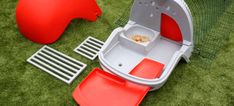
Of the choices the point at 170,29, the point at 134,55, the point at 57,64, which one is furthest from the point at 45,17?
the point at 170,29

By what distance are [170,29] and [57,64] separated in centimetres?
78

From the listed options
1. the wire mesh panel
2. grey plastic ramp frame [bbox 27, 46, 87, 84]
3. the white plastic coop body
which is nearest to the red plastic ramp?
the white plastic coop body

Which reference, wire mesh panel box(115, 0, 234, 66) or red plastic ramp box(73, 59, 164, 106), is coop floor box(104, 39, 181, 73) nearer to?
red plastic ramp box(73, 59, 164, 106)

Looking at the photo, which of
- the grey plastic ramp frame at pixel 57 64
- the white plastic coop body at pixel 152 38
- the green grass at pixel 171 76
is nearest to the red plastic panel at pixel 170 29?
the white plastic coop body at pixel 152 38

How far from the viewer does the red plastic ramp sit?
1.57 meters

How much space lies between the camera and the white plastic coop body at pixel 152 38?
171 centimetres

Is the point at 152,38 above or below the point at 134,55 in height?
above

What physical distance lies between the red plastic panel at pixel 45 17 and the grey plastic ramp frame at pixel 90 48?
0.18 meters

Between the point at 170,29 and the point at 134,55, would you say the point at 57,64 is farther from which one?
the point at 170,29

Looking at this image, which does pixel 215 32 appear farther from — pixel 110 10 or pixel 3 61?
pixel 3 61

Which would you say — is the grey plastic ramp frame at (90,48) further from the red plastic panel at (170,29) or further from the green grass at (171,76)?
the red plastic panel at (170,29)

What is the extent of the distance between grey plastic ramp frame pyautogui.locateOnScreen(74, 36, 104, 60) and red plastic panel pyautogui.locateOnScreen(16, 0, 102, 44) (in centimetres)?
18

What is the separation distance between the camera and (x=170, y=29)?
1.86 meters

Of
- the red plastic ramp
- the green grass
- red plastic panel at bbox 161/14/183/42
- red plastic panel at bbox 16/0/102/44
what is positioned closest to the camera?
the red plastic ramp
